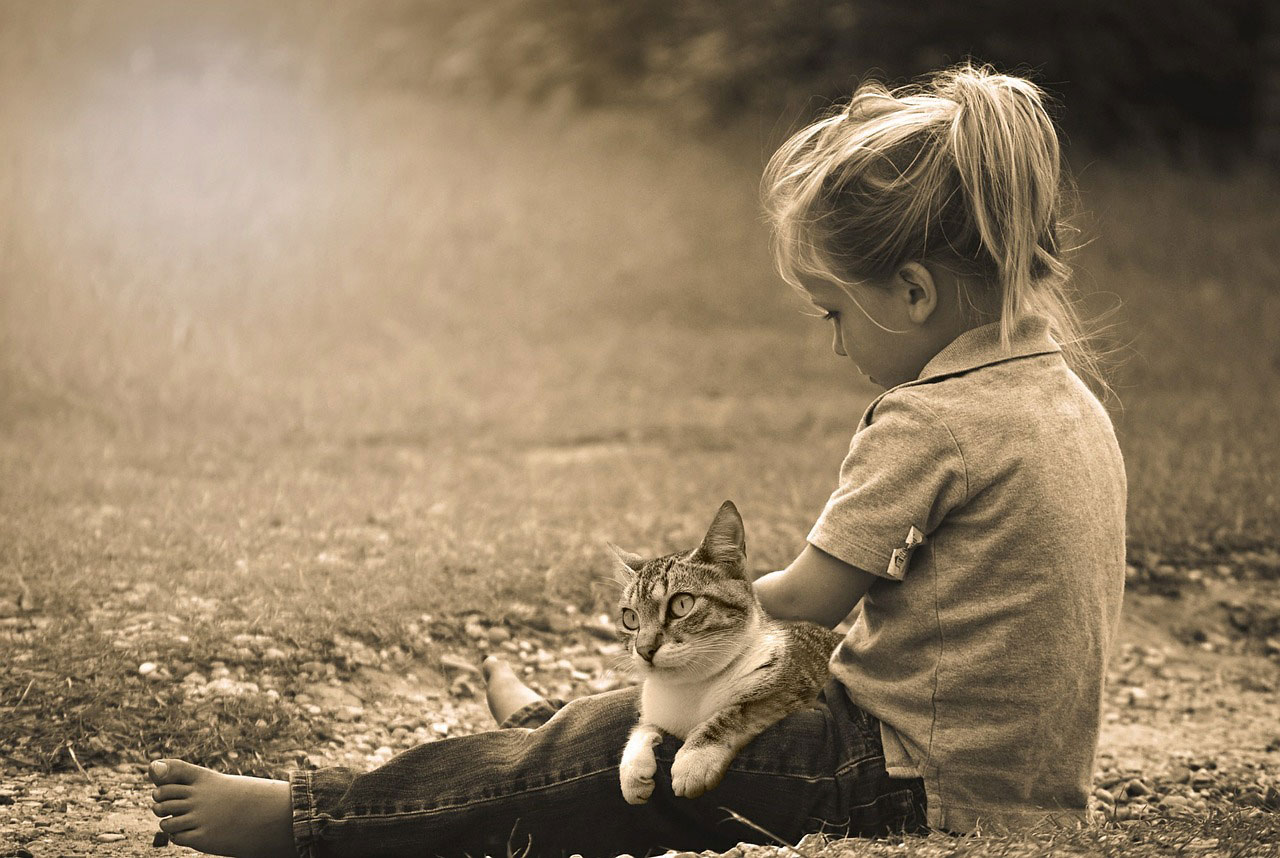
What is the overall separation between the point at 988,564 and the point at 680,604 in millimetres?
557

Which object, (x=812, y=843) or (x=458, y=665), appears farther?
(x=458, y=665)

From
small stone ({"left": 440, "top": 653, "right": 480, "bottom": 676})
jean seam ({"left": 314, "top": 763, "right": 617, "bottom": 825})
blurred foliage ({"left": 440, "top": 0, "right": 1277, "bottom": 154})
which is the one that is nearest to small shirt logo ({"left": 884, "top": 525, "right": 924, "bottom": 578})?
jean seam ({"left": 314, "top": 763, "right": 617, "bottom": 825})

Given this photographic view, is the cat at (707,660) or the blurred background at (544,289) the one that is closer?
the cat at (707,660)

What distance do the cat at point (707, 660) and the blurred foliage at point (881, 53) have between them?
27.7 feet

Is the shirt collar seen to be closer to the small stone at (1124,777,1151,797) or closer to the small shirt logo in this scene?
the small shirt logo

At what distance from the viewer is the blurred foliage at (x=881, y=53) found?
1078 centimetres

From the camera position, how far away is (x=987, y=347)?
93.4 inches

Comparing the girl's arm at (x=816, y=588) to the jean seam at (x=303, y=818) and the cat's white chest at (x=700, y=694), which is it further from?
the jean seam at (x=303, y=818)

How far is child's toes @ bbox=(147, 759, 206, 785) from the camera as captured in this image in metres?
2.54

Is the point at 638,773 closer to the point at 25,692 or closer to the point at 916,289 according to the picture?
the point at 916,289

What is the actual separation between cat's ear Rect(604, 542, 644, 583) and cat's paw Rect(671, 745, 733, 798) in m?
0.38

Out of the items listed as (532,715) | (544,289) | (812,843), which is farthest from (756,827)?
(544,289)

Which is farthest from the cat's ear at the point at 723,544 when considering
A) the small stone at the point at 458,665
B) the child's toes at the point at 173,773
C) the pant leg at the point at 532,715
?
the small stone at the point at 458,665

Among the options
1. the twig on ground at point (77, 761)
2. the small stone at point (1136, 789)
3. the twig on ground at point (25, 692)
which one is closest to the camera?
the twig on ground at point (77, 761)
